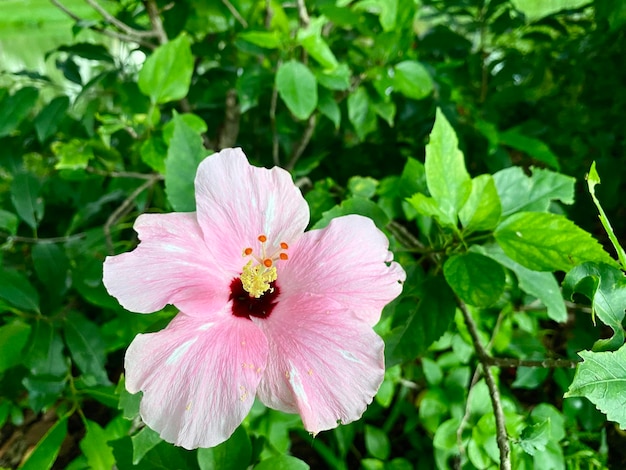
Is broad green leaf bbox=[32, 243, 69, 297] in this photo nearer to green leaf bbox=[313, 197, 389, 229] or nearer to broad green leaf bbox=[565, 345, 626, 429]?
green leaf bbox=[313, 197, 389, 229]

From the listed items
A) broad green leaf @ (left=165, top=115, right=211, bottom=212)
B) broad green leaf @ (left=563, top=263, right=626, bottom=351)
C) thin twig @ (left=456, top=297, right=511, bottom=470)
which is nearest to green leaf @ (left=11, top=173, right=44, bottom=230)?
broad green leaf @ (left=165, top=115, right=211, bottom=212)

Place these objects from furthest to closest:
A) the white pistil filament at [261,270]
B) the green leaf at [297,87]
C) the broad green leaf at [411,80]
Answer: the broad green leaf at [411,80] < the green leaf at [297,87] < the white pistil filament at [261,270]

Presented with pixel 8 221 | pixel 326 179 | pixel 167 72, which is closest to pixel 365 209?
pixel 326 179

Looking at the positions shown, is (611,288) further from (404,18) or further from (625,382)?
(404,18)

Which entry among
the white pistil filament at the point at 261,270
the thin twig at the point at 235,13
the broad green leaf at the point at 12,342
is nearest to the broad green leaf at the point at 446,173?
the white pistil filament at the point at 261,270

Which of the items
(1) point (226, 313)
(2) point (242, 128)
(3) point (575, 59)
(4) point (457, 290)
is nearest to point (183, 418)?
(1) point (226, 313)

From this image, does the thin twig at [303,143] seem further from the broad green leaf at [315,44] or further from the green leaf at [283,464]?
the green leaf at [283,464]
